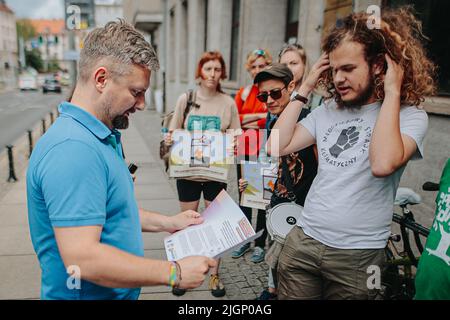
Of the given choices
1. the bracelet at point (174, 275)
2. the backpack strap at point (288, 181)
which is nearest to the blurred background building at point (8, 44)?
the backpack strap at point (288, 181)

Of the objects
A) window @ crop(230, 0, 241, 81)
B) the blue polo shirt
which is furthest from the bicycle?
window @ crop(230, 0, 241, 81)

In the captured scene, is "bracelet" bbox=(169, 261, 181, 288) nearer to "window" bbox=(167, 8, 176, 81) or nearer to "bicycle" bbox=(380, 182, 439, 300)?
"bicycle" bbox=(380, 182, 439, 300)

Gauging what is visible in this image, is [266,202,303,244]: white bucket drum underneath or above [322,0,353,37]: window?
underneath

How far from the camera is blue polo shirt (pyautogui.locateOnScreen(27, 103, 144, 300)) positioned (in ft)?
3.72

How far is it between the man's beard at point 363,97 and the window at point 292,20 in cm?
585

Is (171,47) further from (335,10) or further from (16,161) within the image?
(335,10)

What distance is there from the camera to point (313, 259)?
178cm

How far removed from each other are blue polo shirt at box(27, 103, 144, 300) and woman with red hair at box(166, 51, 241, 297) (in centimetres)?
196

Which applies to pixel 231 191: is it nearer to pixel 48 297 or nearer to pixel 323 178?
pixel 323 178

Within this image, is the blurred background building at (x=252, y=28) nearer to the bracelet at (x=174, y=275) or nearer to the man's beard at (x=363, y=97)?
the man's beard at (x=363, y=97)
